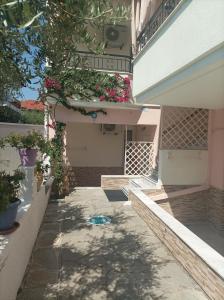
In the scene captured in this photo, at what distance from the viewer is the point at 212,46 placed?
457 cm

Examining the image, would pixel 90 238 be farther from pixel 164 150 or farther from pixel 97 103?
pixel 97 103

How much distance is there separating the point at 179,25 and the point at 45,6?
12.4ft

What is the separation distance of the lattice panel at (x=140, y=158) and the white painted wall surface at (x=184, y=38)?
554 centimetres

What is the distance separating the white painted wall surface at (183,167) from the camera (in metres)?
10.8

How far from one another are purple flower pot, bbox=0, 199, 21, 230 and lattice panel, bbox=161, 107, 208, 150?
24.8ft

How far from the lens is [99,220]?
8.93m

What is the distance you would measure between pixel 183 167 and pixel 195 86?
4.78 meters

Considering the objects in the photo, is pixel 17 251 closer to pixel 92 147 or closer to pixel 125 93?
pixel 125 93

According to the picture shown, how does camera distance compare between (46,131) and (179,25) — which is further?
(46,131)

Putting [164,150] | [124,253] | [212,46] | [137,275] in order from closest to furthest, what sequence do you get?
[212,46]
[137,275]
[124,253]
[164,150]

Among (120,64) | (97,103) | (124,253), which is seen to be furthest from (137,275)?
(120,64)

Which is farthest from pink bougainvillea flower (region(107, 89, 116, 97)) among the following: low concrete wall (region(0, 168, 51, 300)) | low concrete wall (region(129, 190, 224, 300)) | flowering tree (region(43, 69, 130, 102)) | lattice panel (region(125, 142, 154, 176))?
low concrete wall (region(0, 168, 51, 300))

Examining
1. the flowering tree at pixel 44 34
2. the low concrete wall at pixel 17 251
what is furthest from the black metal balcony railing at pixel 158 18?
the low concrete wall at pixel 17 251

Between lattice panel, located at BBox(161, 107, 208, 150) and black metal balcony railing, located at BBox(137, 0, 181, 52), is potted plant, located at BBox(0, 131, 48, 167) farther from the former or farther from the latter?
lattice panel, located at BBox(161, 107, 208, 150)
